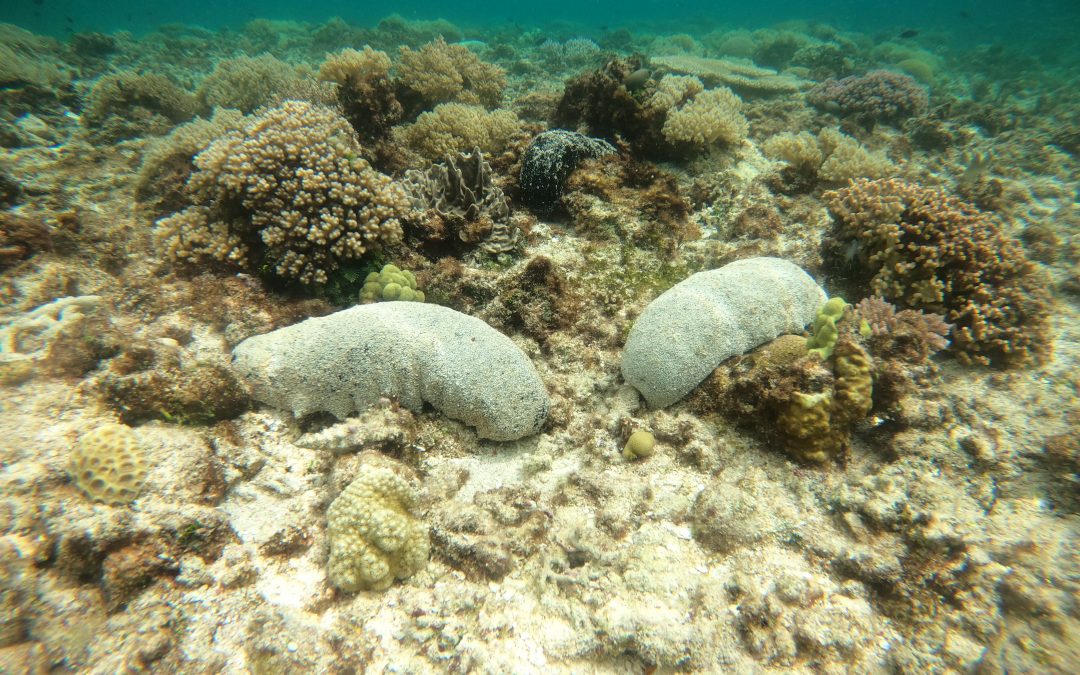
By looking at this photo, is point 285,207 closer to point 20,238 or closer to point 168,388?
point 168,388

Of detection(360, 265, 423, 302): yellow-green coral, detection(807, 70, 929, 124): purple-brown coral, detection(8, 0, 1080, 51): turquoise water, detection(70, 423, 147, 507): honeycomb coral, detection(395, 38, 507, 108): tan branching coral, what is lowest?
detection(70, 423, 147, 507): honeycomb coral

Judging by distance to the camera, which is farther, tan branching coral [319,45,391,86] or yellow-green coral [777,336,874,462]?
tan branching coral [319,45,391,86]

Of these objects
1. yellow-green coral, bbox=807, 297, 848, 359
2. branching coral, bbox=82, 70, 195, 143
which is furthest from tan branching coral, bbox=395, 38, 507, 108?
yellow-green coral, bbox=807, 297, 848, 359

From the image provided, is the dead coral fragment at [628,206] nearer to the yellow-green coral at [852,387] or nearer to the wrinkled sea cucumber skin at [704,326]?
the wrinkled sea cucumber skin at [704,326]

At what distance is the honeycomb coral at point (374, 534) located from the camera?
9.29ft

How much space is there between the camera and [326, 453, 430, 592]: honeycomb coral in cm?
283

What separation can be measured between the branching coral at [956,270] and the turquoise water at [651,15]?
31033 millimetres

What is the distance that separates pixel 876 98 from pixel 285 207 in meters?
12.3

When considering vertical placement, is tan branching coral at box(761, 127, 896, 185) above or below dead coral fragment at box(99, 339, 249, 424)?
above

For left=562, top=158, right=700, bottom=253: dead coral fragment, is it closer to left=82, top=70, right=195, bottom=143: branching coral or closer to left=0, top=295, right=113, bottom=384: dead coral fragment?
left=0, top=295, right=113, bottom=384: dead coral fragment

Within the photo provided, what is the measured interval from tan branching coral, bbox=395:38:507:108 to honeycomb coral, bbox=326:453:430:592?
8054mm

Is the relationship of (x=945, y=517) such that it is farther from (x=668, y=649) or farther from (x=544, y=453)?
(x=544, y=453)

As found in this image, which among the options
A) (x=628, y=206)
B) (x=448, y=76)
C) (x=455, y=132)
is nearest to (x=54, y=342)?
(x=455, y=132)

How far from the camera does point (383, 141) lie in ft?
21.6
